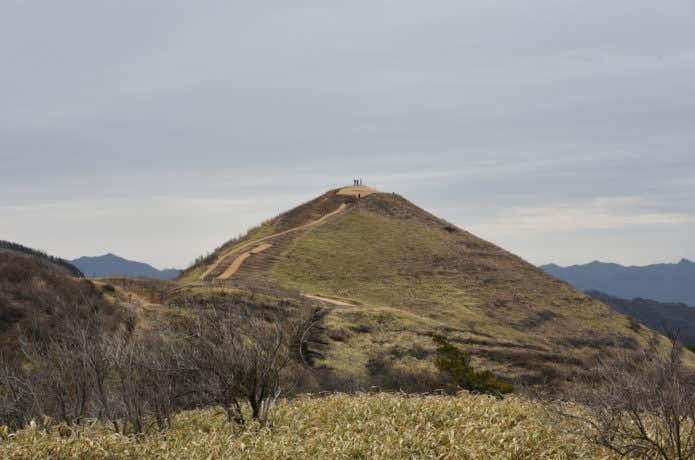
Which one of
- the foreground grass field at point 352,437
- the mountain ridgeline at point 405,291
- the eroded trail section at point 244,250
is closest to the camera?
the foreground grass field at point 352,437

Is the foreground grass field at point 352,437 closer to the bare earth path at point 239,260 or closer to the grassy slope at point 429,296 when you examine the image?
the grassy slope at point 429,296

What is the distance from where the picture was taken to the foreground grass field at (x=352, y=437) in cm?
1120

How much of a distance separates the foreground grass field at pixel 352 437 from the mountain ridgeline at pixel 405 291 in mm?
14036

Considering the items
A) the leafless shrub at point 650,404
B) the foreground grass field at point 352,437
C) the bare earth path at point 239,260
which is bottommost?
the foreground grass field at point 352,437

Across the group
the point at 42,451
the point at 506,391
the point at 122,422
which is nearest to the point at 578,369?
the point at 506,391

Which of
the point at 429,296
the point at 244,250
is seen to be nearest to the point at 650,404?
the point at 429,296

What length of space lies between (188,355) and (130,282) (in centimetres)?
3126

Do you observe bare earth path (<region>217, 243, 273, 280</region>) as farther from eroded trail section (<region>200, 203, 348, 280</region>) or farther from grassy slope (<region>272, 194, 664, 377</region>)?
grassy slope (<region>272, 194, 664, 377</region>)

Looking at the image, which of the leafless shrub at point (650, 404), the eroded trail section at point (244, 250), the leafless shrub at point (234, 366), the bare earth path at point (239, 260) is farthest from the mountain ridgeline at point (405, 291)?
the leafless shrub at point (650, 404)

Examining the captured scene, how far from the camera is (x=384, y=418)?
14.4m

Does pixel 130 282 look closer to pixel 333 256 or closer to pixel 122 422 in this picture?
pixel 333 256

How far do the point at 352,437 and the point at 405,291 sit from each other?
49278mm

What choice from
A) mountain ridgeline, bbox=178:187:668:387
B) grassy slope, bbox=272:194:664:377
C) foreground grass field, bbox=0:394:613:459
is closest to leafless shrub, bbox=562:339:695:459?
foreground grass field, bbox=0:394:613:459

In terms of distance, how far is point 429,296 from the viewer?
6144cm
